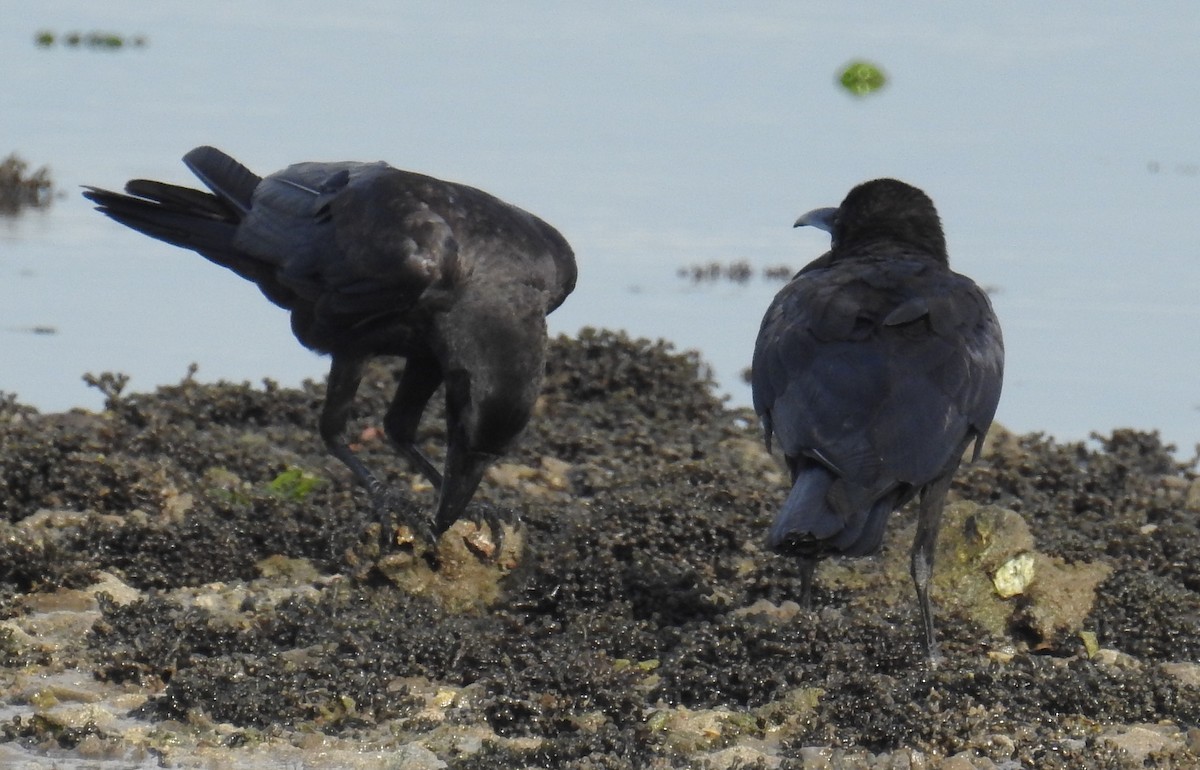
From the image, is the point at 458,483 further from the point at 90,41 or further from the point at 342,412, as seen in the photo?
the point at 90,41

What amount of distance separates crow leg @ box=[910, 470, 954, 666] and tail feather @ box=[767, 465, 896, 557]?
0.48m

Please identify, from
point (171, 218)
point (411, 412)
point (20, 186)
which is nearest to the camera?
point (411, 412)

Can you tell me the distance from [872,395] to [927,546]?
0.70 m

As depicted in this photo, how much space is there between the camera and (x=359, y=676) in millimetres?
5906

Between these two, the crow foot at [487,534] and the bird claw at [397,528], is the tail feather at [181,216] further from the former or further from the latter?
the crow foot at [487,534]

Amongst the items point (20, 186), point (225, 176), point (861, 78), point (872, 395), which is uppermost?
point (861, 78)

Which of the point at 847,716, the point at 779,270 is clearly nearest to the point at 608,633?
the point at 847,716

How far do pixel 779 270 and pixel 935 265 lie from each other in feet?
23.2

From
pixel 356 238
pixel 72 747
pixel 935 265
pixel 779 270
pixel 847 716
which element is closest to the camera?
pixel 72 747

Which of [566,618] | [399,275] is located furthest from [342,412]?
[566,618]

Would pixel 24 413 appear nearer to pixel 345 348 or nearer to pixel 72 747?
pixel 345 348

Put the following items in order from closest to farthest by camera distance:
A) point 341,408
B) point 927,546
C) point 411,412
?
point 927,546 → point 341,408 → point 411,412

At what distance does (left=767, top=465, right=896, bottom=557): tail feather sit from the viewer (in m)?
5.99

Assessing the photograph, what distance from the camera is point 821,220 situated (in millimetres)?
8125
